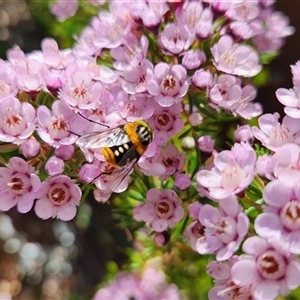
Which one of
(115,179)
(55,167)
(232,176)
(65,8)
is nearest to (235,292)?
(232,176)

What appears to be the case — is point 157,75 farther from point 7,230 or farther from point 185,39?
point 7,230

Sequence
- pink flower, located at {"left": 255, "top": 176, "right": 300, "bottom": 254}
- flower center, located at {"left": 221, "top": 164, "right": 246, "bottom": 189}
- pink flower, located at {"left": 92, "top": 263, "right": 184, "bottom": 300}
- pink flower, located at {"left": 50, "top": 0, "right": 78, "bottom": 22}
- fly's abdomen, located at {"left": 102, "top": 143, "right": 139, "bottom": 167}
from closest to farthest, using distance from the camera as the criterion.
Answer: pink flower, located at {"left": 255, "top": 176, "right": 300, "bottom": 254} < flower center, located at {"left": 221, "top": 164, "right": 246, "bottom": 189} < fly's abdomen, located at {"left": 102, "top": 143, "right": 139, "bottom": 167} < pink flower, located at {"left": 92, "top": 263, "right": 184, "bottom": 300} < pink flower, located at {"left": 50, "top": 0, "right": 78, "bottom": 22}

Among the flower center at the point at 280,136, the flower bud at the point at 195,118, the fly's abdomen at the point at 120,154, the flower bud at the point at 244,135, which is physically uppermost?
the flower center at the point at 280,136

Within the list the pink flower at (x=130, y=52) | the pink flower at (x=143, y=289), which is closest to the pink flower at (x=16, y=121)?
the pink flower at (x=130, y=52)

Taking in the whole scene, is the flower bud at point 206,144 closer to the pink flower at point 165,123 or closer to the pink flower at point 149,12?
the pink flower at point 165,123

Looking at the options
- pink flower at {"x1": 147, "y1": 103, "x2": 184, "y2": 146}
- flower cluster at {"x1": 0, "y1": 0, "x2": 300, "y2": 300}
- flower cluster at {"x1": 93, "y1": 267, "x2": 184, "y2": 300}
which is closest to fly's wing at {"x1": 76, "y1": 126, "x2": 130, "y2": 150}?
flower cluster at {"x1": 0, "y1": 0, "x2": 300, "y2": 300}

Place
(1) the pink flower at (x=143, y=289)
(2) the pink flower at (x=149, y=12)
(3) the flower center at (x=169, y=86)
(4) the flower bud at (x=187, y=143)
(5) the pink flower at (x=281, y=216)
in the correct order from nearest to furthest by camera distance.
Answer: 1. (5) the pink flower at (x=281, y=216)
2. (3) the flower center at (x=169, y=86)
3. (2) the pink flower at (x=149, y=12)
4. (4) the flower bud at (x=187, y=143)
5. (1) the pink flower at (x=143, y=289)

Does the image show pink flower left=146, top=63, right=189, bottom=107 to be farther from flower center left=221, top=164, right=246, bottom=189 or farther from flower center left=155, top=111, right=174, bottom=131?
flower center left=221, top=164, right=246, bottom=189
